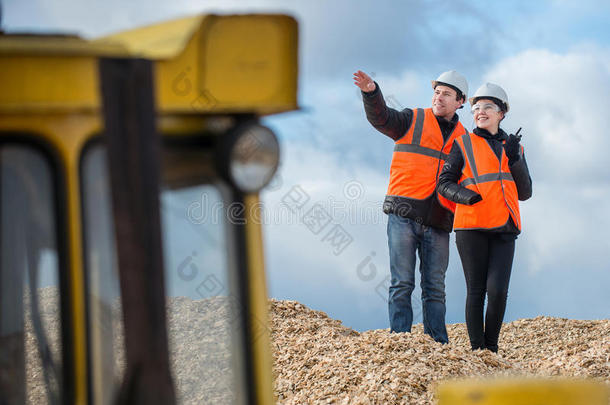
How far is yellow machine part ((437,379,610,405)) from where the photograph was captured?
1399mm

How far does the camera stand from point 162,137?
5.71 ft

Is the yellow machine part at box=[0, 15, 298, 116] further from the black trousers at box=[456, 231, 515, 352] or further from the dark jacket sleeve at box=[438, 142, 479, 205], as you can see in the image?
the black trousers at box=[456, 231, 515, 352]

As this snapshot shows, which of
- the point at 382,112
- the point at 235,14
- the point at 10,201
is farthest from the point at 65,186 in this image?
the point at 382,112

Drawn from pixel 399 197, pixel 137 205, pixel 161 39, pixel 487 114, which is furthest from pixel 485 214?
pixel 137 205

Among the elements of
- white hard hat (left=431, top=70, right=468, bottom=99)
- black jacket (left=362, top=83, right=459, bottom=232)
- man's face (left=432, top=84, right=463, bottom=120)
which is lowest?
black jacket (left=362, top=83, right=459, bottom=232)

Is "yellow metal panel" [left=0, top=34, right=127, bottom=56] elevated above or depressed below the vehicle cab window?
above

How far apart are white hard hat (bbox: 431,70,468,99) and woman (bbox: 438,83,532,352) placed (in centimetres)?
28

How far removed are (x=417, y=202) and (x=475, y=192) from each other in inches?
18.2

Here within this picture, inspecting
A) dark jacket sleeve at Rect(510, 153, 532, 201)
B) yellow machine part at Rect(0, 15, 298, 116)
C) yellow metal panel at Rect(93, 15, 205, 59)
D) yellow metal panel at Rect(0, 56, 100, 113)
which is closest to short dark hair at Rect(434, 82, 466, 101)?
dark jacket sleeve at Rect(510, 153, 532, 201)

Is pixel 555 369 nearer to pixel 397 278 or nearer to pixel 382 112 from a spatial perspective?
pixel 397 278

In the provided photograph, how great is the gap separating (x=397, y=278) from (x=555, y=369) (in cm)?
144

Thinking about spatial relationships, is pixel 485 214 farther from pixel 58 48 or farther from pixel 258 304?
pixel 58 48

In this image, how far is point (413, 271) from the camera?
602cm

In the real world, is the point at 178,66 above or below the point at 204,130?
above
